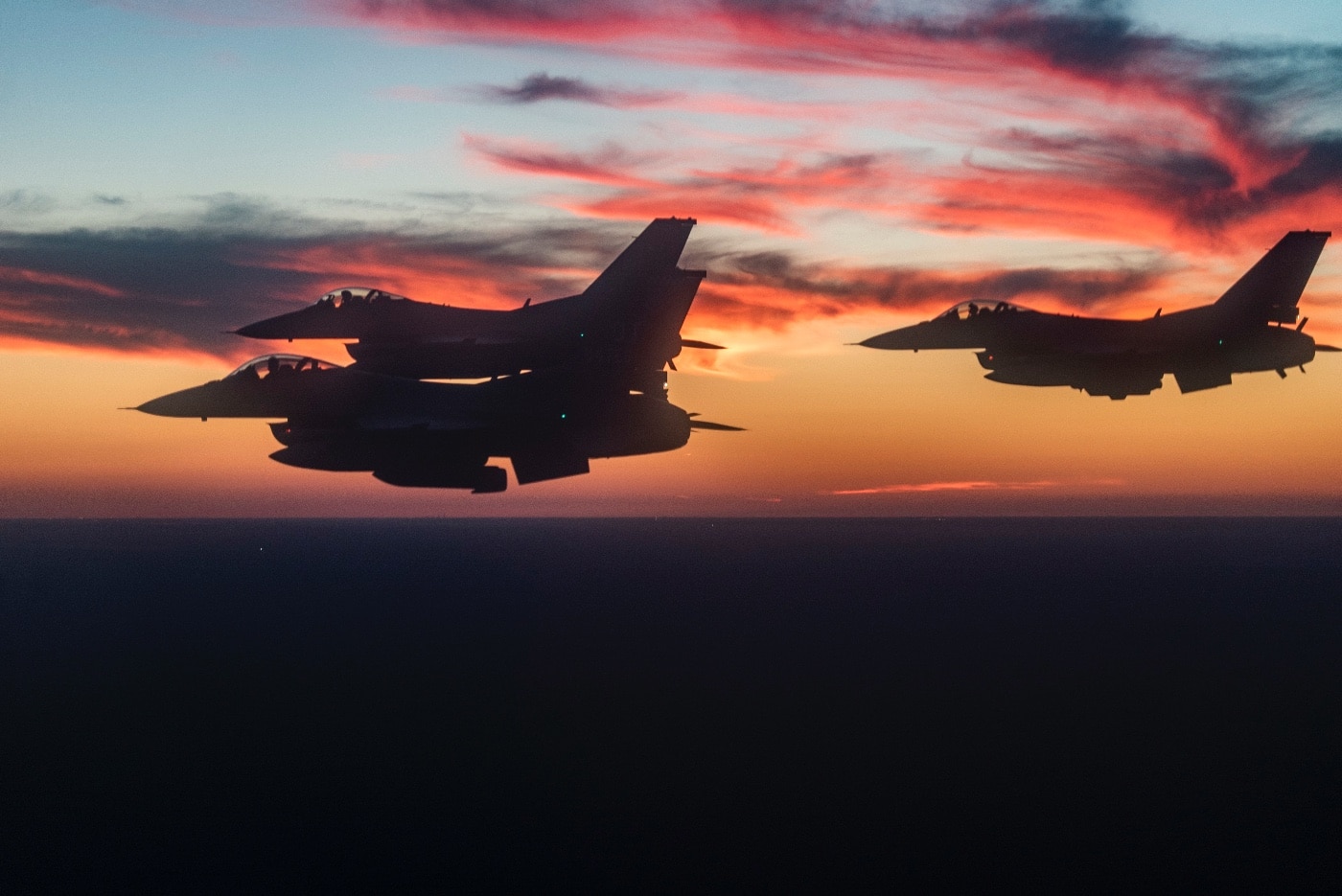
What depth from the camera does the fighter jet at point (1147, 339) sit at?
42000 mm

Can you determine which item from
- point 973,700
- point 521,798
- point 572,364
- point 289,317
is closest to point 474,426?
point 572,364

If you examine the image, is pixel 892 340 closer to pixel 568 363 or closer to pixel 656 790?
pixel 568 363

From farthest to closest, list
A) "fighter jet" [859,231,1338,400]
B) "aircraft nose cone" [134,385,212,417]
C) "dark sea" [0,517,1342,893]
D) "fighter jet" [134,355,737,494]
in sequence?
1. "dark sea" [0,517,1342,893]
2. "aircraft nose cone" [134,385,212,417]
3. "fighter jet" [859,231,1338,400]
4. "fighter jet" [134,355,737,494]

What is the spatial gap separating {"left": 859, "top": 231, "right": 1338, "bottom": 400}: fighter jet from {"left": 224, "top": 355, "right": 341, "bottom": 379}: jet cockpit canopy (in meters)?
23.5

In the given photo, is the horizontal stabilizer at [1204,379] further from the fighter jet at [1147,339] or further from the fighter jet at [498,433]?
the fighter jet at [498,433]

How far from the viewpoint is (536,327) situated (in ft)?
147

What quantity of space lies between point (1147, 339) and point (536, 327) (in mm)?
25576

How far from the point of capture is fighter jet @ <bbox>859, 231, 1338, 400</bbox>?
1654 inches

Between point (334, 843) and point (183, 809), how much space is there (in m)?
25.1

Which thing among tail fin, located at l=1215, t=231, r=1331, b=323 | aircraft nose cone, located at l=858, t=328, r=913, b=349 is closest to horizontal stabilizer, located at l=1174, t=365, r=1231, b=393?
tail fin, located at l=1215, t=231, r=1331, b=323

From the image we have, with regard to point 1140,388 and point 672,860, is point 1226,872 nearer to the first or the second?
point 672,860

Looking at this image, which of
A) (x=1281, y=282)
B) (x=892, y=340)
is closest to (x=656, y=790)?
(x=892, y=340)

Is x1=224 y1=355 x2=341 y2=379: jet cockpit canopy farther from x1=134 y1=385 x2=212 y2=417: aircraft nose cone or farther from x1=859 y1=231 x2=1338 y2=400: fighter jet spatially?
x1=859 y1=231 x2=1338 y2=400: fighter jet

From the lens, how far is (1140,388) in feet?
140
